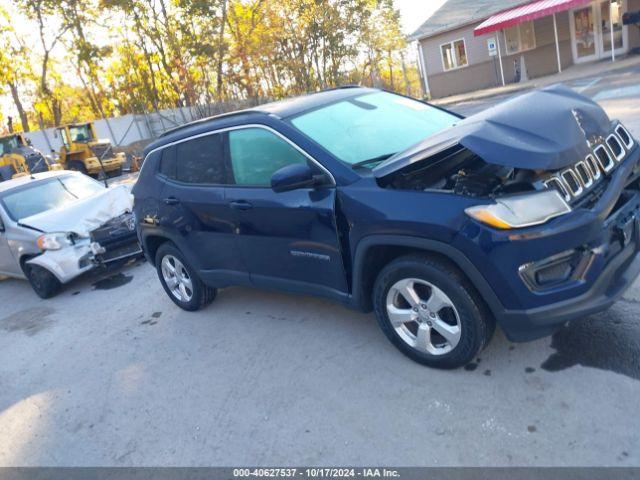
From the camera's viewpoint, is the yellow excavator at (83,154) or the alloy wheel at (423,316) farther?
the yellow excavator at (83,154)

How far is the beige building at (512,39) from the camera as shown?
2103 centimetres

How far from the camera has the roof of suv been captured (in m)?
4.01

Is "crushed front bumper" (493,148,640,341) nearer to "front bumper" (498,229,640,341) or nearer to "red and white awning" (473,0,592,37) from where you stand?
"front bumper" (498,229,640,341)

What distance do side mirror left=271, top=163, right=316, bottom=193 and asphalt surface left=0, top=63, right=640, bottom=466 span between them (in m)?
1.32

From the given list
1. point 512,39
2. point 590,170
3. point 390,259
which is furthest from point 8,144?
point 590,170

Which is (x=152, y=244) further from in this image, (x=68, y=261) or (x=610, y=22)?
(x=610, y=22)

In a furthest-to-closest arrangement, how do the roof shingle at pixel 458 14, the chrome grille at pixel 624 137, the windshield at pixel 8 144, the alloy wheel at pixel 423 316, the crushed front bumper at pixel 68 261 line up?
1. the roof shingle at pixel 458 14
2. the windshield at pixel 8 144
3. the crushed front bumper at pixel 68 261
4. the chrome grille at pixel 624 137
5. the alloy wheel at pixel 423 316

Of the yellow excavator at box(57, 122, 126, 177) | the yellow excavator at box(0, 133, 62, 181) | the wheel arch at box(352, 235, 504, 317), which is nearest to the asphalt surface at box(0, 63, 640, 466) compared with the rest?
the wheel arch at box(352, 235, 504, 317)

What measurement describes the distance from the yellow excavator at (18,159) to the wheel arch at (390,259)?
1991 cm

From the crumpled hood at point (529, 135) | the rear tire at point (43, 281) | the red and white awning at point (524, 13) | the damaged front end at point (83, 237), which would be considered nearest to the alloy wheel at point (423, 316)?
the crumpled hood at point (529, 135)

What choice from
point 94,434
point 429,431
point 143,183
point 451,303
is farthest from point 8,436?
point 451,303

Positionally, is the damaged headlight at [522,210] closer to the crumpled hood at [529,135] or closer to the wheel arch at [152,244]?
the crumpled hood at [529,135]

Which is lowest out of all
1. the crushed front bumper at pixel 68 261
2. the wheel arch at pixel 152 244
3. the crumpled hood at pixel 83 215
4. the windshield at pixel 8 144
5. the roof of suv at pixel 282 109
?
Answer: the crushed front bumper at pixel 68 261

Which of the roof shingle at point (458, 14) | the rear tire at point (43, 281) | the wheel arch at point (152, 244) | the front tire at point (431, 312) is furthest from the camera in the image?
the roof shingle at point (458, 14)
